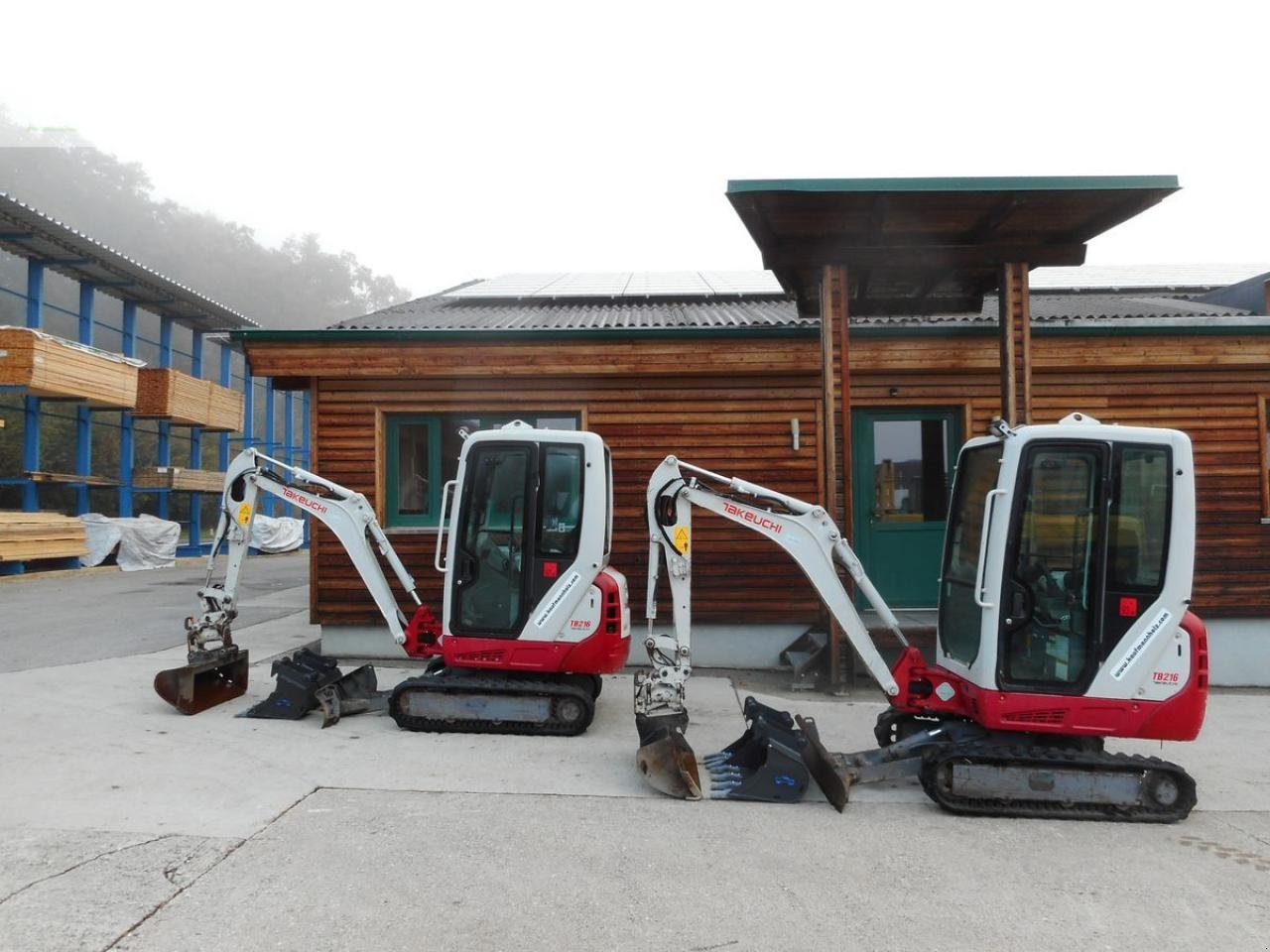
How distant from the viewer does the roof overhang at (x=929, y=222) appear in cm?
671

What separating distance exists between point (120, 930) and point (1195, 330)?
10124 mm

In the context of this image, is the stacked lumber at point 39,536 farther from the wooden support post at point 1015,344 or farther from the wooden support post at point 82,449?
the wooden support post at point 1015,344

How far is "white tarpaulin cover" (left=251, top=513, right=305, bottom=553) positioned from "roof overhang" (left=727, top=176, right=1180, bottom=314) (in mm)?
22124

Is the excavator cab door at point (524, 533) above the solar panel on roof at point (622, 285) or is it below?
below

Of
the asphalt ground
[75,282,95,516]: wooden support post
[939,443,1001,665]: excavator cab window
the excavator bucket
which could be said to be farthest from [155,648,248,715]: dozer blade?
[75,282,95,516]: wooden support post

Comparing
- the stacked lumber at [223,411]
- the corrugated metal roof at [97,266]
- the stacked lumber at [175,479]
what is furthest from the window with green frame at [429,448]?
the stacked lumber at [223,411]

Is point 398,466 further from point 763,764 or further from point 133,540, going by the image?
point 133,540

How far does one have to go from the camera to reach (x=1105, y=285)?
12.7 meters

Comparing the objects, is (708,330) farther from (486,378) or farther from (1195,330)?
(1195,330)

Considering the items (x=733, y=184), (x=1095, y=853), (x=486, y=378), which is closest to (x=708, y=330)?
(x=733, y=184)

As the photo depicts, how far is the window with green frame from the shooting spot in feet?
29.2

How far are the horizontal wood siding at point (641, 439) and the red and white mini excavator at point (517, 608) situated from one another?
221 centimetres

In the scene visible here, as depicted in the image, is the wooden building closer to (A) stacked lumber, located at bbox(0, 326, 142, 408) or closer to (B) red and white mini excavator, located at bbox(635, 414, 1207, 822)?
(B) red and white mini excavator, located at bbox(635, 414, 1207, 822)

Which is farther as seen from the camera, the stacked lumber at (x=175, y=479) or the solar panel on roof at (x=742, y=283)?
the stacked lumber at (x=175, y=479)
